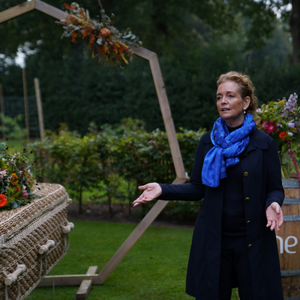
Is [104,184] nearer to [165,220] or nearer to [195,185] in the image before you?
[165,220]

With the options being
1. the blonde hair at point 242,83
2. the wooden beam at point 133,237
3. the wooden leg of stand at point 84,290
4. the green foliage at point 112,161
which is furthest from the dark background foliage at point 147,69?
the blonde hair at point 242,83

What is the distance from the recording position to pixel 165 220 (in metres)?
6.55

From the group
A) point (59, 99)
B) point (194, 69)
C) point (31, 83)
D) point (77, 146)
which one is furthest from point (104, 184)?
point (31, 83)

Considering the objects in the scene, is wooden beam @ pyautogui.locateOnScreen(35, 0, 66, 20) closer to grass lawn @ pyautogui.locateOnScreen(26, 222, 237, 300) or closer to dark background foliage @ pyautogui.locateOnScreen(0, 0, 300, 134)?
grass lawn @ pyautogui.locateOnScreen(26, 222, 237, 300)

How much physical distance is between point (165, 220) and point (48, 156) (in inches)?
91.4

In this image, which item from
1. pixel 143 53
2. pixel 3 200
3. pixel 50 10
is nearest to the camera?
pixel 3 200

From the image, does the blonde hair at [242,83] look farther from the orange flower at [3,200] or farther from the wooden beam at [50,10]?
the wooden beam at [50,10]

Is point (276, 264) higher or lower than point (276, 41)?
lower

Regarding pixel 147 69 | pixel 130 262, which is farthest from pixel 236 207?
pixel 147 69

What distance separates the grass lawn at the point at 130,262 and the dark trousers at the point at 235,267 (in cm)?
152

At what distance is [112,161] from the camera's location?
21.0ft

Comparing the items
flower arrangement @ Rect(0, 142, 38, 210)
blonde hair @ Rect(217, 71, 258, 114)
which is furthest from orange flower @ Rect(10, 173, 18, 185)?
blonde hair @ Rect(217, 71, 258, 114)

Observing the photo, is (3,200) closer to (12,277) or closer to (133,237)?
(12,277)

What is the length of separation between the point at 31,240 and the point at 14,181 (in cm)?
48
